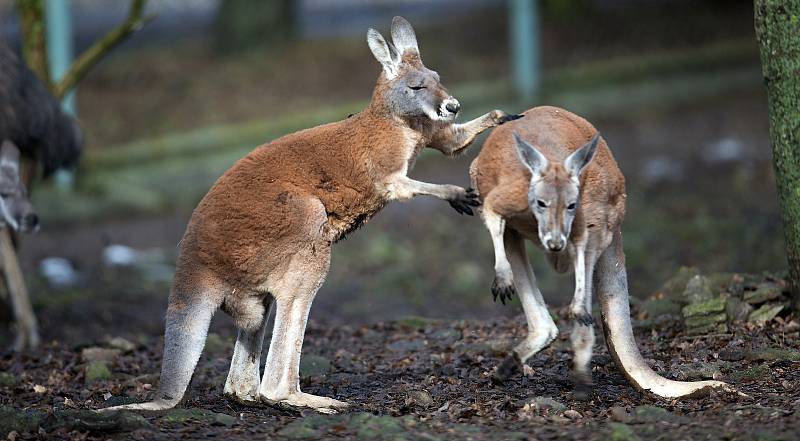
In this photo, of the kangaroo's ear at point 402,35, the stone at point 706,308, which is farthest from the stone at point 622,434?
the kangaroo's ear at point 402,35

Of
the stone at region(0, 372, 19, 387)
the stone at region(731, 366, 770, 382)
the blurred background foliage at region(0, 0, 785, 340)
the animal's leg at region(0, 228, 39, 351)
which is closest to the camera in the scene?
the stone at region(731, 366, 770, 382)

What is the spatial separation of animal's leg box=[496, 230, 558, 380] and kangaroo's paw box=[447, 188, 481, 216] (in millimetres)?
360

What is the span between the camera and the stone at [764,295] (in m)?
6.32

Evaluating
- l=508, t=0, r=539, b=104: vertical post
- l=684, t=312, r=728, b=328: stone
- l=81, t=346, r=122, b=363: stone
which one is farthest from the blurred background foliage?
l=684, t=312, r=728, b=328: stone

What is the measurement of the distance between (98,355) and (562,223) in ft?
10.5

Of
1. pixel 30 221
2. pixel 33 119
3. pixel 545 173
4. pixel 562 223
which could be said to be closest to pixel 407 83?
pixel 545 173

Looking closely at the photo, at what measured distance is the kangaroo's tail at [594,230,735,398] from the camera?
530cm

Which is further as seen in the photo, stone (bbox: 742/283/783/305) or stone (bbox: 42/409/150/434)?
stone (bbox: 742/283/783/305)

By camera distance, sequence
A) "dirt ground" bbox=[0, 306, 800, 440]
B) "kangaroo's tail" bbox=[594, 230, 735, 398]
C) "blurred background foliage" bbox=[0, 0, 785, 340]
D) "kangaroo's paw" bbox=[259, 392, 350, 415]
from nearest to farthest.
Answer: "dirt ground" bbox=[0, 306, 800, 440], "kangaroo's paw" bbox=[259, 392, 350, 415], "kangaroo's tail" bbox=[594, 230, 735, 398], "blurred background foliage" bbox=[0, 0, 785, 340]

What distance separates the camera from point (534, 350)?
5.23m

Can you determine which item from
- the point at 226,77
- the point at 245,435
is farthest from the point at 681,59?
the point at 245,435

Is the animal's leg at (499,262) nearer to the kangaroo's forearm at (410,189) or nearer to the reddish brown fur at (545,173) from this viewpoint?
the reddish brown fur at (545,173)

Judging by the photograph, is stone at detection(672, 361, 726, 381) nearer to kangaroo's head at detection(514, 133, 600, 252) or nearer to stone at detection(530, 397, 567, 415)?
stone at detection(530, 397, 567, 415)

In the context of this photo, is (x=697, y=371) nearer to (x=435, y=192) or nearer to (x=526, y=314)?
(x=526, y=314)
